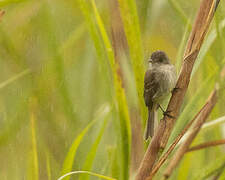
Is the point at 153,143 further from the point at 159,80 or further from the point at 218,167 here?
the point at 159,80

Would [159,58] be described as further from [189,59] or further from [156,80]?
[189,59]

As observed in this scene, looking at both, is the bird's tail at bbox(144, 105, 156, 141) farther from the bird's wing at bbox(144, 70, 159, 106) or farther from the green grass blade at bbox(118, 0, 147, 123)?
the green grass blade at bbox(118, 0, 147, 123)

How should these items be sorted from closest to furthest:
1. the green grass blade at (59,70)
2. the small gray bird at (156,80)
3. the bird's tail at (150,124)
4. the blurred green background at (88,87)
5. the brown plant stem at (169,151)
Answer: the brown plant stem at (169,151), the blurred green background at (88,87), the green grass blade at (59,70), the bird's tail at (150,124), the small gray bird at (156,80)

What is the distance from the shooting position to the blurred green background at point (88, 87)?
1.39 m

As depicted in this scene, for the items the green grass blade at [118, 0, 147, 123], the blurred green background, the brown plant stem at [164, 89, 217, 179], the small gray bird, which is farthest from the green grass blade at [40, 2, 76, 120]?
the brown plant stem at [164, 89, 217, 179]

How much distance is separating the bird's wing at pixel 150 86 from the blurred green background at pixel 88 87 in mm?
109

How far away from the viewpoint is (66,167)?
1.42 meters

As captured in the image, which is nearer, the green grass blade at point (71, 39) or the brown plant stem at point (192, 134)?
the brown plant stem at point (192, 134)

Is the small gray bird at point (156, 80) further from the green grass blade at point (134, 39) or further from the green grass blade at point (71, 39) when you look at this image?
the green grass blade at point (134, 39)

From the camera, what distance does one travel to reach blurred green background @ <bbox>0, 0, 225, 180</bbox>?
1.39 meters

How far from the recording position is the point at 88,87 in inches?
76.3

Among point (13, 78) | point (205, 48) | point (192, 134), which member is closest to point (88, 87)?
point (13, 78)

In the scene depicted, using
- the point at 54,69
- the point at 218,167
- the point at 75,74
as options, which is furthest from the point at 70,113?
the point at 218,167

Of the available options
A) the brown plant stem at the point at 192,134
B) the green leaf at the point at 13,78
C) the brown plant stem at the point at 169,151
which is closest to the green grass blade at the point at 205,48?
the brown plant stem at the point at 169,151
